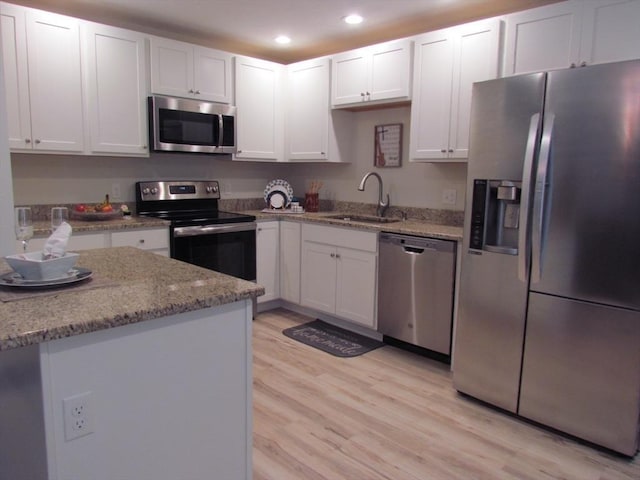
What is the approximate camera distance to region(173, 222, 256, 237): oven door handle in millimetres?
3410

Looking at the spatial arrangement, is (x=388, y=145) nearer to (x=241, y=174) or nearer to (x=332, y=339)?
(x=241, y=174)

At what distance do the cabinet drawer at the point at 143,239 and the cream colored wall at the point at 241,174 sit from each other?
0.64 meters

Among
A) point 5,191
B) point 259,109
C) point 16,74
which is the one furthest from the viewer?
point 259,109

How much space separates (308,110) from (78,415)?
340 cm

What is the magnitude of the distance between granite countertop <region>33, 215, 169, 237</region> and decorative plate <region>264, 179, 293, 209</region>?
1.26m

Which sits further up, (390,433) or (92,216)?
(92,216)

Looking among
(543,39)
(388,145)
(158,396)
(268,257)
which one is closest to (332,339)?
(268,257)

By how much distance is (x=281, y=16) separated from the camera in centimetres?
341

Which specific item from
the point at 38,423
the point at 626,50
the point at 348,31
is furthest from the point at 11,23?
the point at 626,50

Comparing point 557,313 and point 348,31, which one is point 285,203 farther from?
point 557,313

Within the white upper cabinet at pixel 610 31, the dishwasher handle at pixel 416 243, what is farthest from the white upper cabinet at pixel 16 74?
the white upper cabinet at pixel 610 31

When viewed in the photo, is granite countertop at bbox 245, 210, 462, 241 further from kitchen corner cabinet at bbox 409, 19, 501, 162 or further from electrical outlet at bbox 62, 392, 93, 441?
electrical outlet at bbox 62, 392, 93, 441

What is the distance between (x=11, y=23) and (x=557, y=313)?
3524mm

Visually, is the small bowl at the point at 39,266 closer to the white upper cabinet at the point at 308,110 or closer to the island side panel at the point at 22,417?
the island side panel at the point at 22,417
